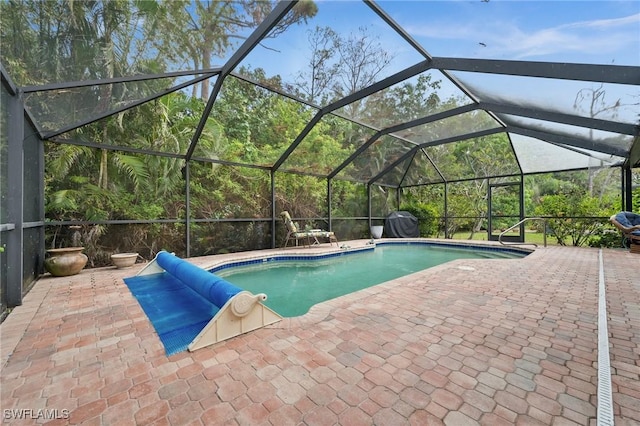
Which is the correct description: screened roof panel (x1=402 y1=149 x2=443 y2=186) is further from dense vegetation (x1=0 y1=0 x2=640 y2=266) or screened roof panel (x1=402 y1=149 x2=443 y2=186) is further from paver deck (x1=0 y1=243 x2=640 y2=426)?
paver deck (x1=0 y1=243 x2=640 y2=426)

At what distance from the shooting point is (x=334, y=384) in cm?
164

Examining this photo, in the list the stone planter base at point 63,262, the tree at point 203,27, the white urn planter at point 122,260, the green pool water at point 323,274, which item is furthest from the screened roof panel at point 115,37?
the green pool water at point 323,274

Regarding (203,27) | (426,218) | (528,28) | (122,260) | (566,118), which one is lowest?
(122,260)

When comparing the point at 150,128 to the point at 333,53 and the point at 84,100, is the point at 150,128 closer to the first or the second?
the point at 84,100

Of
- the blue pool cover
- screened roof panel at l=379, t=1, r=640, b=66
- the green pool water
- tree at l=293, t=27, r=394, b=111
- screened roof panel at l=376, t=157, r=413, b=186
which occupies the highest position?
tree at l=293, t=27, r=394, b=111

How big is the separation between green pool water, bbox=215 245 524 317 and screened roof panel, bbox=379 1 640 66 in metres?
4.11

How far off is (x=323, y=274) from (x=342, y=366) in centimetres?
399

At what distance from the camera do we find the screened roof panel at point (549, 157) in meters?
7.56

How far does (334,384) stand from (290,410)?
328mm

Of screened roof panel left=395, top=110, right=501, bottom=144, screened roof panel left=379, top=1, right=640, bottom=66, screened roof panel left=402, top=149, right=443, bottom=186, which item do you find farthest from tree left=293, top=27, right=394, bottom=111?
screened roof panel left=402, top=149, right=443, bottom=186

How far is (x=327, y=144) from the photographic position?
310 inches

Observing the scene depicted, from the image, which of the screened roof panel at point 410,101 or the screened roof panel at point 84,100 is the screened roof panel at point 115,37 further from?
the screened roof panel at point 410,101

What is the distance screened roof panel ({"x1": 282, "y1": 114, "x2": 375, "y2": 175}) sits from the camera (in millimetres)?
7215

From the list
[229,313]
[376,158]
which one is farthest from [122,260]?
[376,158]
